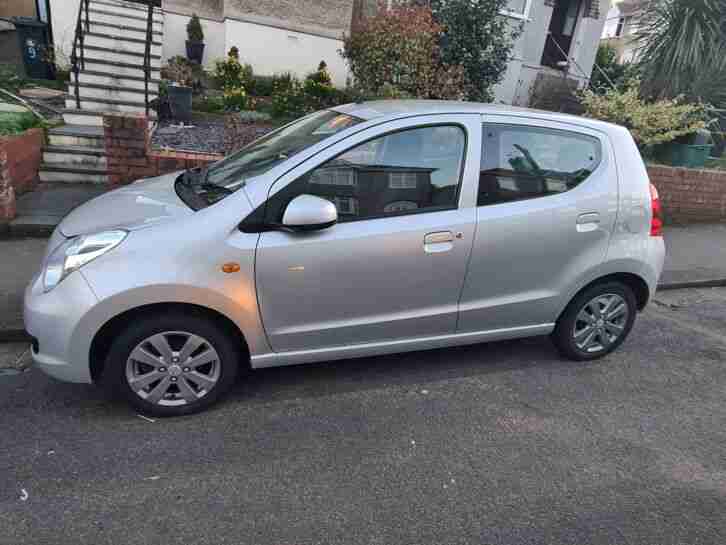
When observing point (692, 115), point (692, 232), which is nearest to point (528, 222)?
point (692, 232)

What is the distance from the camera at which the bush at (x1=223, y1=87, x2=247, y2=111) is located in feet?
30.7

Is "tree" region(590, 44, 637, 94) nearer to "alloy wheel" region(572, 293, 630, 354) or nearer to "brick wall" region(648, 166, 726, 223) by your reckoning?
"brick wall" region(648, 166, 726, 223)

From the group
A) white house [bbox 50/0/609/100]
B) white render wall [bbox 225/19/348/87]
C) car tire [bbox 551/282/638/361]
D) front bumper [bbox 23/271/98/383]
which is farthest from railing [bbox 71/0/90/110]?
car tire [bbox 551/282/638/361]

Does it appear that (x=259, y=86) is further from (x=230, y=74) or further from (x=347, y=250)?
(x=347, y=250)

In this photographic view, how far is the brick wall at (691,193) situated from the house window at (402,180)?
18.6 feet

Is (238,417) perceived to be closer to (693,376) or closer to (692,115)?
(693,376)

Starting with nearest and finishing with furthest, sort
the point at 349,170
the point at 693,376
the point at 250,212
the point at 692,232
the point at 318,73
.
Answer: the point at 250,212
the point at 349,170
the point at 693,376
the point at 692,232
the point at 318,73

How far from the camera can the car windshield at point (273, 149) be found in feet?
10.1

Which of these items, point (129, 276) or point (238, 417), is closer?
point (129, 276)

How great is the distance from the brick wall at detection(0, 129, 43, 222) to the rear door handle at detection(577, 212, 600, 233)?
5.05m

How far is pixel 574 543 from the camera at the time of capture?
2.33 m

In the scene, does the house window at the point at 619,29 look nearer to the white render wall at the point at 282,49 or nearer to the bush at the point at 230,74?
the white render wall at the point at 282,49

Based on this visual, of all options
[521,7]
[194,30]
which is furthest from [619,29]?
[194,30]

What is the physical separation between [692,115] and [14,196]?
9.95m
